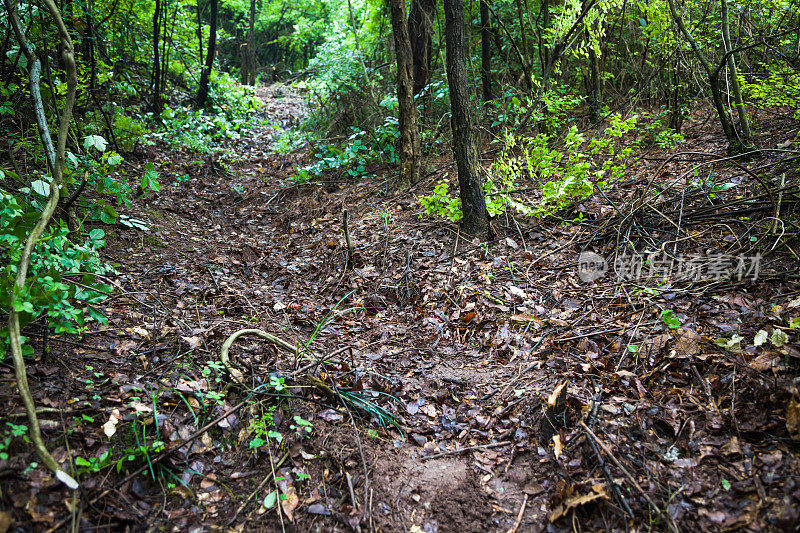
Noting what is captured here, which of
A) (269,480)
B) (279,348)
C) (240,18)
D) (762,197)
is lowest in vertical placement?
(269,480)

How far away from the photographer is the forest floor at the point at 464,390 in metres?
2.11

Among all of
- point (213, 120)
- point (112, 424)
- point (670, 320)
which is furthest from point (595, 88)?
point (213, 120)

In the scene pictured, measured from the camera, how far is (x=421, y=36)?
774 centimetres

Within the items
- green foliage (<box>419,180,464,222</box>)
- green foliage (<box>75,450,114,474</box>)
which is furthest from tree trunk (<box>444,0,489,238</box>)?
green foliage (<box>75,450,114,474</box>)

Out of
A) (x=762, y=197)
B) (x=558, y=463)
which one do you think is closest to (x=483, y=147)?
(x=762, y=197)

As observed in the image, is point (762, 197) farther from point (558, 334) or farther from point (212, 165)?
point (212, 165)

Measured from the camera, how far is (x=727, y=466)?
2.10m

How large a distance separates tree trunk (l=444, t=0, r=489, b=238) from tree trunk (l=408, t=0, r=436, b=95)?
2.88 m

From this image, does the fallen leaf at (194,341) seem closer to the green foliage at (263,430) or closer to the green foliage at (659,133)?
the green foliage at (263,430)

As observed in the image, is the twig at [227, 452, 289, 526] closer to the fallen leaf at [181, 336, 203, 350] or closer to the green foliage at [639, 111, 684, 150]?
the fallen leaf at [181, 336, 203, 350]

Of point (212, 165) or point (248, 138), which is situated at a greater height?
point (248, 138)

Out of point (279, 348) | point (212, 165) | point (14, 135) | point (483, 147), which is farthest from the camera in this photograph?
point (212, 165)

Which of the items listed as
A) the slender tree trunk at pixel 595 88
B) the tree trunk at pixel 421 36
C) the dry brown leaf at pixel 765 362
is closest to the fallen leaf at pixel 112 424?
the dry brown leaf at pixel 765 362

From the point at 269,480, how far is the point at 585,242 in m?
3.72
